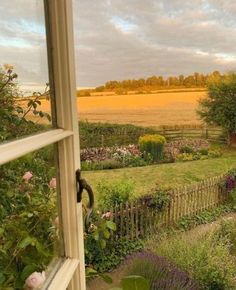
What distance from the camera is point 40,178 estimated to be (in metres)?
0.62

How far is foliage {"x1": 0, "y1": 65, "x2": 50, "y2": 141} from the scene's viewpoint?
496 millimetres

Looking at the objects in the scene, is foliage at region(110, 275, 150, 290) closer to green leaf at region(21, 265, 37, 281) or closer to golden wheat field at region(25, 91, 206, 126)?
green leaf at region(21, 265, 37, 281)

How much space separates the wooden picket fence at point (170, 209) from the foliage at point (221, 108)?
1.04 meters

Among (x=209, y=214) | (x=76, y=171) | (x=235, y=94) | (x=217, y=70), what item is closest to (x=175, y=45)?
(x=217, y=70)

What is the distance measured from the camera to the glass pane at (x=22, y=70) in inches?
19.6

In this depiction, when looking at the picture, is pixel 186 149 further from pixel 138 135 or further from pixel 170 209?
pixel 170 209

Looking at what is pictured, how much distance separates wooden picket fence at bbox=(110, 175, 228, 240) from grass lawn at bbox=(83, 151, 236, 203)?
44 cm

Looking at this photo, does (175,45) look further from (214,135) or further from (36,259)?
(36,259)

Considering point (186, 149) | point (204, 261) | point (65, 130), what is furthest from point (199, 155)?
point (65, 130)

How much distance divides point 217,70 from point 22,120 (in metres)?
4.37

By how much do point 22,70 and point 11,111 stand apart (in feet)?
0.21

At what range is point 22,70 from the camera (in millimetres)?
530

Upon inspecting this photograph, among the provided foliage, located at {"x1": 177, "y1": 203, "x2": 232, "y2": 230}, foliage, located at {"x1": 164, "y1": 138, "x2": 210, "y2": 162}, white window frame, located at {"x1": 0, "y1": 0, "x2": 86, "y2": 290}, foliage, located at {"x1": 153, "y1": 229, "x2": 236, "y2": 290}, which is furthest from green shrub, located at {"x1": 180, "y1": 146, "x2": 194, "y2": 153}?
white window frame, located at {"x1": 0, "y1": 0, "x2": 86, "y2": 290}

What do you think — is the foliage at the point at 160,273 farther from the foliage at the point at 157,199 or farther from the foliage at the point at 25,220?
the foliage at the point at 25,220
